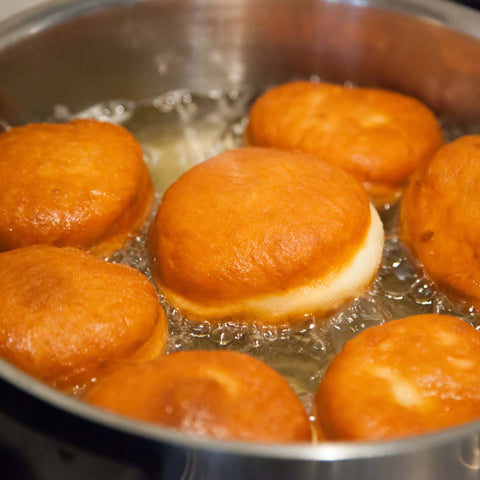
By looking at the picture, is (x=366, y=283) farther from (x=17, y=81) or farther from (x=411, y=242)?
(x=17, y=81)

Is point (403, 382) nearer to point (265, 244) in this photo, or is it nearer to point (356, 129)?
point (265, 244)

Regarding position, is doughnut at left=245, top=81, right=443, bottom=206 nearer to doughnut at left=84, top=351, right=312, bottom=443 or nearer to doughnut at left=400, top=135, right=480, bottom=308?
doughnut at left=400, top=135, right=480, bottom=308

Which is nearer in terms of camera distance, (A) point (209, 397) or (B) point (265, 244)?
(A) point (209, 397)

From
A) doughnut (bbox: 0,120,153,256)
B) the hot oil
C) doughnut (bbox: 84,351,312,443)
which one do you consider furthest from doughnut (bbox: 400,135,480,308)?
doughnut (bbox: 0,120,153,256)

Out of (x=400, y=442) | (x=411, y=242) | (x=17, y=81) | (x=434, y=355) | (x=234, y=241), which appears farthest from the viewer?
(x=17, y=81)

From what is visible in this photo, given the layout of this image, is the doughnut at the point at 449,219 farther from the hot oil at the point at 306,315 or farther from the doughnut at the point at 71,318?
the doughnut at the point at 71,318

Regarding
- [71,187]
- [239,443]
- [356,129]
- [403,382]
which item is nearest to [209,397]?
[239,443]

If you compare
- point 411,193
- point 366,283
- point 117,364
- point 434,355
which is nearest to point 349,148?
point 411,193

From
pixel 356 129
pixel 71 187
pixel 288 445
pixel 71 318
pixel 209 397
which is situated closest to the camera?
pixel 288 445
